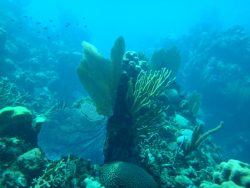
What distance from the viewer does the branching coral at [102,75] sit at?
5734 mm

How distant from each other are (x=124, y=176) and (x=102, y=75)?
2.11m

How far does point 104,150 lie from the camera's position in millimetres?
5531

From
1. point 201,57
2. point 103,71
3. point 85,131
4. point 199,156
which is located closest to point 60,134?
point 85,131

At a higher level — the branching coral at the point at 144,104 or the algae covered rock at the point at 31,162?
the branching coral at the point at 144,104

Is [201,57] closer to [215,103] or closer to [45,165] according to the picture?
[215,103]

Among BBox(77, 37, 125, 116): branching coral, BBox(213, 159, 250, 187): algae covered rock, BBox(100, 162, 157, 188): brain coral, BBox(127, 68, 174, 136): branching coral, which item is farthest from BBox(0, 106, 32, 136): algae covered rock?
BBox(213, 159, 250, 187): algae covered rock

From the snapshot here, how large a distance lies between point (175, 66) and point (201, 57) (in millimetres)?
10141

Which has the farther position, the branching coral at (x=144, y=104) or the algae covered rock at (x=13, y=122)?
the algae covered rock at (x=13, y=122)

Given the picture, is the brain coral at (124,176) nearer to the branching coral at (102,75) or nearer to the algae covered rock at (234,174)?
the branching coral at (102,75)

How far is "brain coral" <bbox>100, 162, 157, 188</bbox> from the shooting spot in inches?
190

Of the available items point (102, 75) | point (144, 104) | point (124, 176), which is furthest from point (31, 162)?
point (144, 104)

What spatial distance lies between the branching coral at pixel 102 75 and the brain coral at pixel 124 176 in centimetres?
107

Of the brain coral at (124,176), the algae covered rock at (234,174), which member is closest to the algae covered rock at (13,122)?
the brain coral at (124,176)

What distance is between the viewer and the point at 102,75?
6.02 m
